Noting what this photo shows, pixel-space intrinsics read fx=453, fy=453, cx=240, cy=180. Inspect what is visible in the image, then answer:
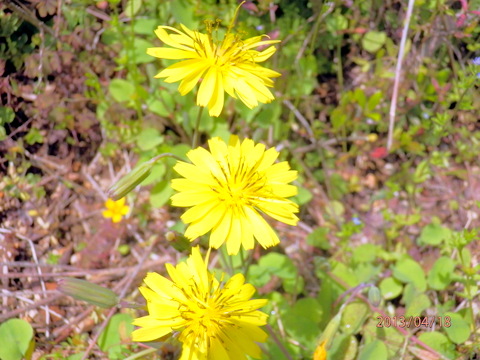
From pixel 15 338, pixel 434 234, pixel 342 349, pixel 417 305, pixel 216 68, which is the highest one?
pixel 216 68

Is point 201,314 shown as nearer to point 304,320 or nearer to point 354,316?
point 304,320

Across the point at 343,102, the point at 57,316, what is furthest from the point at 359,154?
the point at 57,316

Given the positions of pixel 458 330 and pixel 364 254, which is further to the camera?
pixel 364 254

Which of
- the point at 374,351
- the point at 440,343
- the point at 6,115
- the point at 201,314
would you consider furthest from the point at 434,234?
the point at 6,115

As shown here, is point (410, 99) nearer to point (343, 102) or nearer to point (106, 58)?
point (343, 102)
